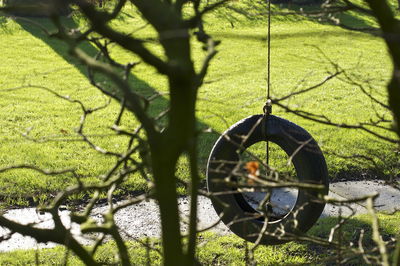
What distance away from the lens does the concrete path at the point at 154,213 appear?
5790mm

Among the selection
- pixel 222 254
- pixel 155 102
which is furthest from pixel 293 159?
pixel 155 102

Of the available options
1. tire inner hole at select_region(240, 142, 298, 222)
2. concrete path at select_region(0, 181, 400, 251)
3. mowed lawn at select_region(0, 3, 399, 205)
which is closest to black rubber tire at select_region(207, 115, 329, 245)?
tire inner hole at select_region(240, 142, 298, 222)

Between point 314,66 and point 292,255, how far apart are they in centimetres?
841

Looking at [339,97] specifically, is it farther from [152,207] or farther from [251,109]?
[152,207]

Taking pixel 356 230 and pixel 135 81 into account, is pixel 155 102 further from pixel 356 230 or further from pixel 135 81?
pixel 356 230

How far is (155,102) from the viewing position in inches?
416

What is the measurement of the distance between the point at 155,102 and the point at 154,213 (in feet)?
14.5

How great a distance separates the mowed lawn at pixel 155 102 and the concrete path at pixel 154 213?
0.24 metres

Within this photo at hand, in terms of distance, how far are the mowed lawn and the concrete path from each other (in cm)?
24

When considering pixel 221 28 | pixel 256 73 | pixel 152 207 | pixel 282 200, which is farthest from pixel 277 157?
pixel 221 28

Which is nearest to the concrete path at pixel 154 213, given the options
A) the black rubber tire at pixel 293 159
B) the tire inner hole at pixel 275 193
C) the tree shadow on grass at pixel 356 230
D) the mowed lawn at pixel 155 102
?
the tire inner hole at pixel 275 193

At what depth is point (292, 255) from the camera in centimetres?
544

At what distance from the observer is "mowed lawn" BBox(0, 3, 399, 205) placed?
7164 mm

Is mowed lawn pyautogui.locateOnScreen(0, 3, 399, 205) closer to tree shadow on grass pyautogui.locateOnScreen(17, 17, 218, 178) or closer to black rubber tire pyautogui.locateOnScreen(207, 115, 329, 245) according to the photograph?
tree shadow on grass pyautogui.locateOnScreen(17, 17, 218, 178)
